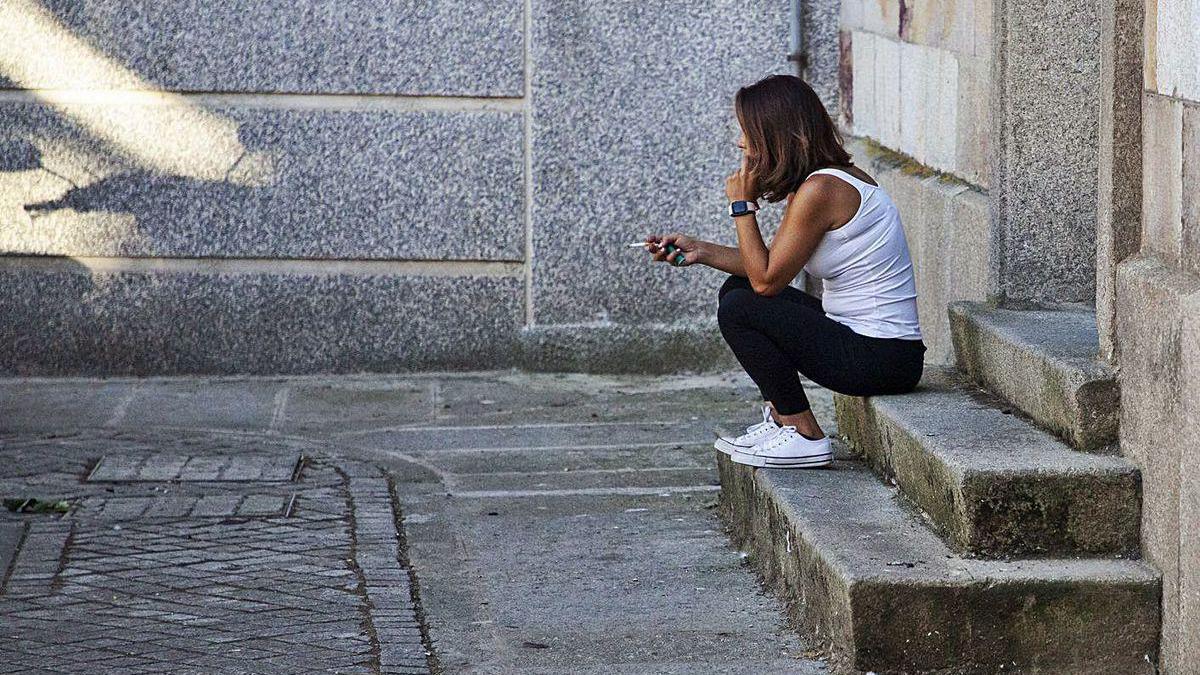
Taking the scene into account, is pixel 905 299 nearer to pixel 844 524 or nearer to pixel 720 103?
pixel 844 524

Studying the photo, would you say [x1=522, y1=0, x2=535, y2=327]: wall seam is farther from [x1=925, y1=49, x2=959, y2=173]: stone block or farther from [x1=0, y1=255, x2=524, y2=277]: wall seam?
[x1=925, y1=49, x2=959, y2=173]: stone block

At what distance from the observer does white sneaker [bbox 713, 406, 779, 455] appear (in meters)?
4.78

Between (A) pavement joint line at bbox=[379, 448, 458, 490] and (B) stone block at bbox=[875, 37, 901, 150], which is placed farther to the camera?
(B) stone block at bbox=[875, 37, 901, 150]

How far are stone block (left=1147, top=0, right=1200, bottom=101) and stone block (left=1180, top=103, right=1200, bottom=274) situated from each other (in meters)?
0.05

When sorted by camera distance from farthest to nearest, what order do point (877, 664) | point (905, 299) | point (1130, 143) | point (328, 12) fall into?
point (328, 12) → point (905, 299) → point (1130, 143) → point (877, 664)

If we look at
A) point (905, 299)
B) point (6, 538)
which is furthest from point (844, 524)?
point (6, 538)

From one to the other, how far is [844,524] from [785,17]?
3810mm

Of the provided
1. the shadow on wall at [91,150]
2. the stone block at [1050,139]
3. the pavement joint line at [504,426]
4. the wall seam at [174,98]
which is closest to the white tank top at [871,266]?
the stone block at [1050,139]

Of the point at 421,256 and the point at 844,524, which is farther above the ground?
the point at 421,256

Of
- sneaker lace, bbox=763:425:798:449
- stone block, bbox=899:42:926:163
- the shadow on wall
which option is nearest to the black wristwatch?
sneaker lace, bbox=763:425:798:449

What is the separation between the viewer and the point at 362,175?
294 inches

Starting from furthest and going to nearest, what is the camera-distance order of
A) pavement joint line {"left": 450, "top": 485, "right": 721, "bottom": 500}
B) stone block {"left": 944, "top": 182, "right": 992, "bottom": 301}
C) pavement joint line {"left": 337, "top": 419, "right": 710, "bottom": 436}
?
pavement joint line {"left": 337, "top": 419, "right": 710, "bottom": 436} < pavement joint line {"left": 450, "top": 485, "right": 721, "bottom": 500} < stone block {"left": 944, "top": 182, "right": 992, "bottom": 301}

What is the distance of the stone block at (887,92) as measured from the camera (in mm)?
6711

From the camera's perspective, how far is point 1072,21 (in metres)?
5.00
